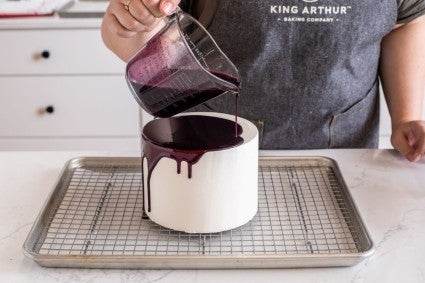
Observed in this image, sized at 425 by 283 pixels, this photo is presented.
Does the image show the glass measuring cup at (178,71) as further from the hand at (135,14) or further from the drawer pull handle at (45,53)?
the drawer pull handle at (45,53)

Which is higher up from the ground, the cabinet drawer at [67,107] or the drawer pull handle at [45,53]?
the drawer pull handle at [45,53]

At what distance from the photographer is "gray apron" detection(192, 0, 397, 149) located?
3.77ft

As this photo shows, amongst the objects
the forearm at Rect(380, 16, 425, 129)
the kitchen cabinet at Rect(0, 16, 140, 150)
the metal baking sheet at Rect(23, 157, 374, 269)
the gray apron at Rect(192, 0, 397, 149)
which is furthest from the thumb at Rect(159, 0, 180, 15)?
the kitchen cabinet at Rect(0, 16, 140, 150)

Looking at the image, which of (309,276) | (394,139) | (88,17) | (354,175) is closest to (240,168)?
(309,276)

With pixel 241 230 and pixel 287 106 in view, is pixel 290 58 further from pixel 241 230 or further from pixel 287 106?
pixel 241 230

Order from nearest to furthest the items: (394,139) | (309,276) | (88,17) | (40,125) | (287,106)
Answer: (309,276), (394,139), (287,106), (88,17), (40,125)

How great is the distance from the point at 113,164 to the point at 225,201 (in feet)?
0.89

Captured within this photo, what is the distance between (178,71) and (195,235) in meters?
0.20

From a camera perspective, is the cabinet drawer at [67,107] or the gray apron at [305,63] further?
the cabinet drawer at [67,107]

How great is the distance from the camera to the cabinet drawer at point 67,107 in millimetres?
2160

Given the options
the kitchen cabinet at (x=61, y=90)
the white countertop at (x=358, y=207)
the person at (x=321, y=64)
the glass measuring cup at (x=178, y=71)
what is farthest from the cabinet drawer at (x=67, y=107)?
the glass measuring cup at (x=178, y=71)

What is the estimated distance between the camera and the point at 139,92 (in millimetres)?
829

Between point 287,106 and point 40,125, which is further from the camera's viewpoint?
point 40,125

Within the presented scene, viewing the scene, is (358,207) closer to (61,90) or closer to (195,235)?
(195,235)
